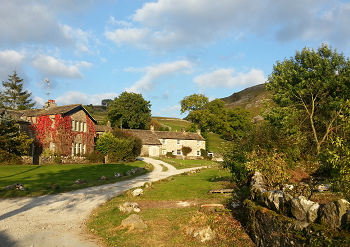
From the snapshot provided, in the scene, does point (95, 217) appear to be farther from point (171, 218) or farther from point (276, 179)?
point (276, 179)

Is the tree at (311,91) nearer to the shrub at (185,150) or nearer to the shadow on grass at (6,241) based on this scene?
the shadow on grass at (6,241)

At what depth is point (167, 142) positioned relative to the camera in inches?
2530

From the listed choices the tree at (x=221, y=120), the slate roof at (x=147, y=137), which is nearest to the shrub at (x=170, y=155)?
the slate roof at (x=147, y=137)

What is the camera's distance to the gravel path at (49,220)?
8.11m

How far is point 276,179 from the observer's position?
1104 centimetres

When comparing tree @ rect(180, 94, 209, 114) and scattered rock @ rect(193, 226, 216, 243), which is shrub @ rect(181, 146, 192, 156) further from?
scattered rock @ rect(193, 226, 216, 243)

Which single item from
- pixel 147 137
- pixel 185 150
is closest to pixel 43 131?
pixel 147 137

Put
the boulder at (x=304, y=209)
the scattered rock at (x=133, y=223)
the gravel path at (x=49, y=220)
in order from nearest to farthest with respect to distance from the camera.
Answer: the boulder at (x=304, y=209)
the gravel path at (x=49, y=220)
the scattered rock at (x=133, y=223)

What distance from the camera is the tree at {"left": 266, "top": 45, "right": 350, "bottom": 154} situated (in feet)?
74.3

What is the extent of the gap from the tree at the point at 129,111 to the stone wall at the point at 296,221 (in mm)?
70515

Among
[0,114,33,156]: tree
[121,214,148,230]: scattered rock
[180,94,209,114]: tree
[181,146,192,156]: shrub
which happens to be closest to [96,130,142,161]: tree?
[0,114,33,156]: tree

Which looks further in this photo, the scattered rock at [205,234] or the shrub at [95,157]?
the shrub at [95,157]

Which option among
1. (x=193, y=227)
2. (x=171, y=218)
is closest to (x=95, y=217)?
(x=171, y=218)

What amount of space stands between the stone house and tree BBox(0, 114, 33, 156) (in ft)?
90.7
